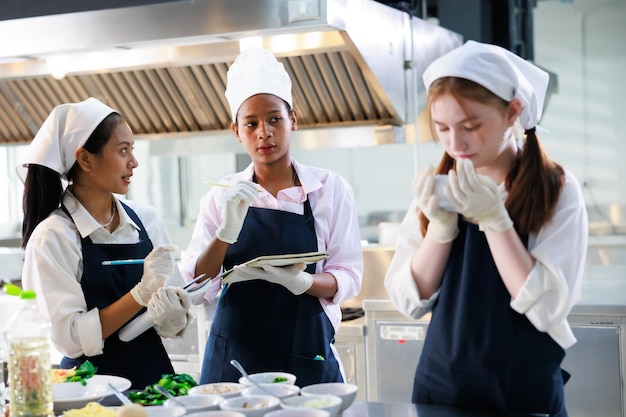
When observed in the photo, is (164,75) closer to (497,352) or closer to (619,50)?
(497,352)

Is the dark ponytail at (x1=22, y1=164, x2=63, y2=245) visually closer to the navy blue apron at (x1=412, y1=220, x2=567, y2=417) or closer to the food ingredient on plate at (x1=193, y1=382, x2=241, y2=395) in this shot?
the food ingredient on plate at (x1=193, y1=382, x2=241, y2=395)

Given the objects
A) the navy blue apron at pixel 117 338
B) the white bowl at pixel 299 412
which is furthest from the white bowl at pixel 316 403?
the navy blue apron at pixel 117 338

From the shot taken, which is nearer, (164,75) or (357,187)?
(164,75)

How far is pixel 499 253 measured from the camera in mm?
2039

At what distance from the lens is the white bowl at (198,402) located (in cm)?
200

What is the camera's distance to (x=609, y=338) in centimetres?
358

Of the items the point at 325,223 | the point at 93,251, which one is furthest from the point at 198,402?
the point at 325,223

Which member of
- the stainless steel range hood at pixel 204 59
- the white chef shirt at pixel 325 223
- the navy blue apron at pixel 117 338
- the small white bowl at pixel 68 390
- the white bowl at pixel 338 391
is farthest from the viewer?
the stainless steel range hood at pixel 204 59

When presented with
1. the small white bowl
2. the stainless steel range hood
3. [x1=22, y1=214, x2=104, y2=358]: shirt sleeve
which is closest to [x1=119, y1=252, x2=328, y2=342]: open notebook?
[x1=22, y1=214, x2=104, y2=358]: shirt sleeve

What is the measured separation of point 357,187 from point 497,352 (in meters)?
4.83

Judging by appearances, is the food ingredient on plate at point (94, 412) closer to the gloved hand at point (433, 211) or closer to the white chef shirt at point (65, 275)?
the white chef shirt at point (65, 275)

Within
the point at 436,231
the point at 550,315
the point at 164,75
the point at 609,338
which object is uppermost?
the point at 164,75

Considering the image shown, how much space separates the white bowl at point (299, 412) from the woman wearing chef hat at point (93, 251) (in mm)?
736

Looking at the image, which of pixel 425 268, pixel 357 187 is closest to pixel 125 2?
pixel 425 268
